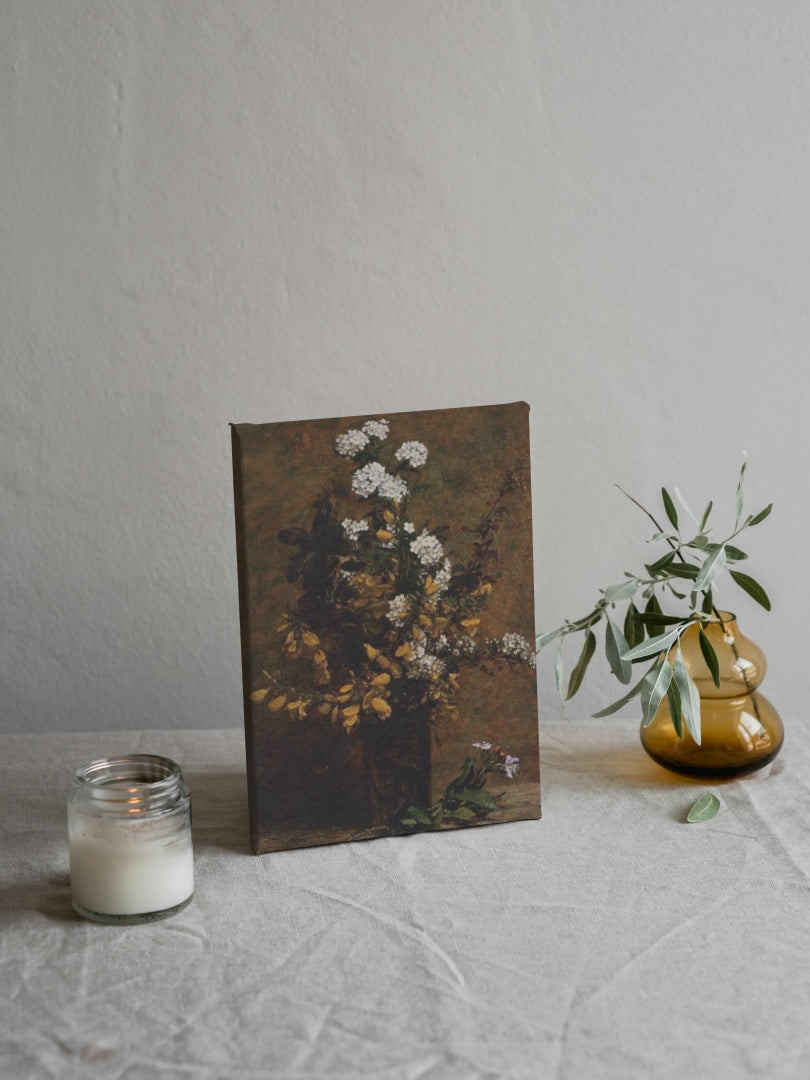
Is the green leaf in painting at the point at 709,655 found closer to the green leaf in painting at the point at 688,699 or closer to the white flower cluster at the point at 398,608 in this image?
the green leaf in painting at the point at 688,699

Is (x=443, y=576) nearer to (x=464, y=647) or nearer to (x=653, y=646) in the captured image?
(x=464, y=647)

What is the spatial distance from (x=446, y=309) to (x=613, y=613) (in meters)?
0.37

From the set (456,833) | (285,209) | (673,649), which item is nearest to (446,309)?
(285,209)

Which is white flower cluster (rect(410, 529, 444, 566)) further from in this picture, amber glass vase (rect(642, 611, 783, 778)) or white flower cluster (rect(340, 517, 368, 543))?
amber glass vase (rect(642, 611, 783, 778))


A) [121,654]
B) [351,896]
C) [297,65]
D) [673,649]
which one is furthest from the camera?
[121,654]

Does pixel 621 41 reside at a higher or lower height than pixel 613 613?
higher

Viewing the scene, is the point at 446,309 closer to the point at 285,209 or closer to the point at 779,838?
the point at 285,209

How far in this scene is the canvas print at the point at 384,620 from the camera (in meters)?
0.81

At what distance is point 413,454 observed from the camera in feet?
2.72

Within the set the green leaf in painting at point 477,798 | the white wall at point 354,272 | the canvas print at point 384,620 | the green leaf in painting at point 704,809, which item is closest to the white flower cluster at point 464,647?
the canvas print at point 384,620

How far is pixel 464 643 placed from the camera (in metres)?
0.86

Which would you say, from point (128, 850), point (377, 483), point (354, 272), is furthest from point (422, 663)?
point (354, 272)

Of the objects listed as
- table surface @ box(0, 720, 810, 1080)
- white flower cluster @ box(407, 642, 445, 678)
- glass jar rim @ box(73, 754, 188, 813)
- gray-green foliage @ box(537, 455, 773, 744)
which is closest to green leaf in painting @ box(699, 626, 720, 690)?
gray-green foliage @ box(537, 455, 773, 744)

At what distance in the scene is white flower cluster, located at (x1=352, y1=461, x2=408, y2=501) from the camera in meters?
0.82
